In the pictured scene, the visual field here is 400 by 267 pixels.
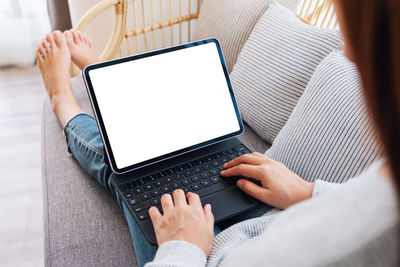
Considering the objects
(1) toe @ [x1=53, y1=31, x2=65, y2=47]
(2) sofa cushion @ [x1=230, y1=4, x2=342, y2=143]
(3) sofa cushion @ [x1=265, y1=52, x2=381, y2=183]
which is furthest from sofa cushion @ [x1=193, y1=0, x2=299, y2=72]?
(1) toe @ [x1=53, y1=31, x2=65, y2=47]

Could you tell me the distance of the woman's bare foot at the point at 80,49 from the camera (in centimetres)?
124

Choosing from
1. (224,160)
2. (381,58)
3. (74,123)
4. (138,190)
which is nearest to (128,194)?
(138,190)

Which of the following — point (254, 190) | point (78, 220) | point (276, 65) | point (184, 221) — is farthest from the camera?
point (276, 65)

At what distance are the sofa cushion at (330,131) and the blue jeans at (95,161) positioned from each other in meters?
0.16

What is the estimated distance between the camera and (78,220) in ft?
2.74

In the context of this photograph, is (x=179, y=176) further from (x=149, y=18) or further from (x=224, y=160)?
(x=149, y=18)

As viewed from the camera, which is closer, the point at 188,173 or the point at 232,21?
the point at 188,173

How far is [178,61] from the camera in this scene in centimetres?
86

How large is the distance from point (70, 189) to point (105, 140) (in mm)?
222

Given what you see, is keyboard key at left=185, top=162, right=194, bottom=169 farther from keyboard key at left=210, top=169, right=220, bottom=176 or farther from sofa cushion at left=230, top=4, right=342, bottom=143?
sofa cushion at left=230, top=4, right=342, bottom=143

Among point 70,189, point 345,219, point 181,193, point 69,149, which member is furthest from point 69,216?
point 345,219

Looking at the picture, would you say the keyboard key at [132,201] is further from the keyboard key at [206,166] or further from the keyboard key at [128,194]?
the keyboard key at [206,166]

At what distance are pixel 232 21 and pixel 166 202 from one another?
0.77 metres

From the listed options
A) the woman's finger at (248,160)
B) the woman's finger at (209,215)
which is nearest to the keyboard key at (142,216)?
the woman's finger at (209,215)
